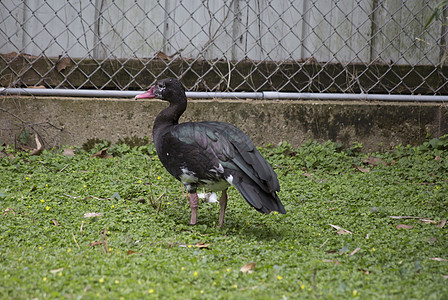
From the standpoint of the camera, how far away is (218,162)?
3.52 metres

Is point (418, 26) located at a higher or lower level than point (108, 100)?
higher

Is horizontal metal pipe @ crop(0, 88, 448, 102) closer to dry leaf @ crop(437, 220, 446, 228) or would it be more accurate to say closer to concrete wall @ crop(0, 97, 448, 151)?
concrete wall @ crop(0, 97, 448, 151)

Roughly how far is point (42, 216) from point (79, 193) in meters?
0.61

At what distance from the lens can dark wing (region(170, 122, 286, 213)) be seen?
338 centimetres

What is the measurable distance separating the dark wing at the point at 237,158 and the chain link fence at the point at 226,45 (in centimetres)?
205

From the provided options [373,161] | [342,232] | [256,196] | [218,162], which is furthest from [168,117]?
[373,161]

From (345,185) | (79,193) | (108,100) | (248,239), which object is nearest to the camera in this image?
(248,239)

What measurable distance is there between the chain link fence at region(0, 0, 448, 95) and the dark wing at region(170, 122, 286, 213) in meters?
2.05

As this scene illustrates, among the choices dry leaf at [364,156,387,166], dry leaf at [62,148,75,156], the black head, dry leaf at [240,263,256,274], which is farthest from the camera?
dry leaf at [364,156,387,166]

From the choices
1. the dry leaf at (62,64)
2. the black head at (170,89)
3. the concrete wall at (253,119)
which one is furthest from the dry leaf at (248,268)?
the dry leaf at (62,64)

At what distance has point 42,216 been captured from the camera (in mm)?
3705

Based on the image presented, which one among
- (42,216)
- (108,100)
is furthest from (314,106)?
(42,216)

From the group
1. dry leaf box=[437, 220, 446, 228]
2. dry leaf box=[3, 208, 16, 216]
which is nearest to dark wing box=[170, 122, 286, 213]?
dry leaf box=[437, 220, 446, 228]

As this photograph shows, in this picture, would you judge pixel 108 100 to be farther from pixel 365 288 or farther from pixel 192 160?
pixel 365 288
